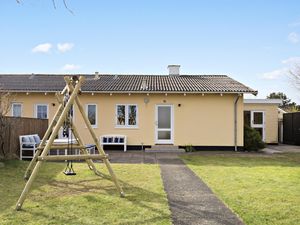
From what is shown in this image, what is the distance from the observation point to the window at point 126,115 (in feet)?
67.5

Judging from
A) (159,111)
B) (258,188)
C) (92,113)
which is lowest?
(258,188)

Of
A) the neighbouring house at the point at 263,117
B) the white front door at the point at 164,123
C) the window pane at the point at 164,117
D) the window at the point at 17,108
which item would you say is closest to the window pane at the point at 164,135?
the white front door at the point at 164,123

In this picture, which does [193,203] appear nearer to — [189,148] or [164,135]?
[189,148]

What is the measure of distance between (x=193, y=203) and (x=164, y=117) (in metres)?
13.3

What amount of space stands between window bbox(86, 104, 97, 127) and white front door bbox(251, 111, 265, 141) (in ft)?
36.1

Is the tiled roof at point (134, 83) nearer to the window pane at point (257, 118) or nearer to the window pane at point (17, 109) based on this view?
the window pane at point (17, 109)

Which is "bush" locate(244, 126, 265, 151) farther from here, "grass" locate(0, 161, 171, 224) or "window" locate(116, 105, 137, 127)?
"grass" locate(0, 161, 171, 224)

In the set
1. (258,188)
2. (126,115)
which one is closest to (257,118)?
(126,115)

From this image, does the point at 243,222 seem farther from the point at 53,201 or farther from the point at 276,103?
the point at 276,103

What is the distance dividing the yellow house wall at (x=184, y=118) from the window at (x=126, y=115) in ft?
0.76

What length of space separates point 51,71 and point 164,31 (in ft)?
42.1

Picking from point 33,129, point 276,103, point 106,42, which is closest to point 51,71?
point 33,129

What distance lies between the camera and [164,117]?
67.2ft

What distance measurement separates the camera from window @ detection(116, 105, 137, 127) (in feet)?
67.5
